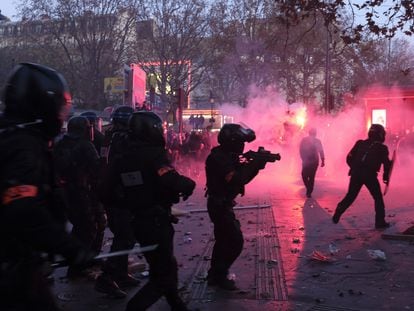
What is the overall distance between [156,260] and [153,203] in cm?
41

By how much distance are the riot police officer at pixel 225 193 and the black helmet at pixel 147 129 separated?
111cm

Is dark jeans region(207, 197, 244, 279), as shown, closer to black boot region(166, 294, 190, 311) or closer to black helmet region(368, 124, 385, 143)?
black boot region(166, 294, 190, 311)

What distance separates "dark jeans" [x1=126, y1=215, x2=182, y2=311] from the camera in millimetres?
4066

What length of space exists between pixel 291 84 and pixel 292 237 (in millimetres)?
39160

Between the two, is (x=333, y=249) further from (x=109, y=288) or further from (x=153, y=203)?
(x=153, y=203)

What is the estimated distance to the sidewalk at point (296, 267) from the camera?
16.9 ft

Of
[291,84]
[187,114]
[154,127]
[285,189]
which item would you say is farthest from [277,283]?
[187,114]

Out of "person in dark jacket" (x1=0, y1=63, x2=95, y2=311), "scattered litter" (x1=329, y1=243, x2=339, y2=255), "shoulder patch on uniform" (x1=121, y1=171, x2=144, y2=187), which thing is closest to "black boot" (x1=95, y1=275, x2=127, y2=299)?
"shoulder patch on uniform" (x1=121, y1=171, x2=144, y2=187)

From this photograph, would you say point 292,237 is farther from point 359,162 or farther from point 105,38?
point 105,38

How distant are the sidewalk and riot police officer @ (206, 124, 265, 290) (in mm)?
253

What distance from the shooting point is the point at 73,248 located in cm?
242

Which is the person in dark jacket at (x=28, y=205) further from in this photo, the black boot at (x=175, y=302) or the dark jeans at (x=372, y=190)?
the dark jeans at (x=372, y=190)

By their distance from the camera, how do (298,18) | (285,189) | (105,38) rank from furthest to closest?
(105,38)
(285,189)
(298,18)

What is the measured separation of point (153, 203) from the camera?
13.4 ft
